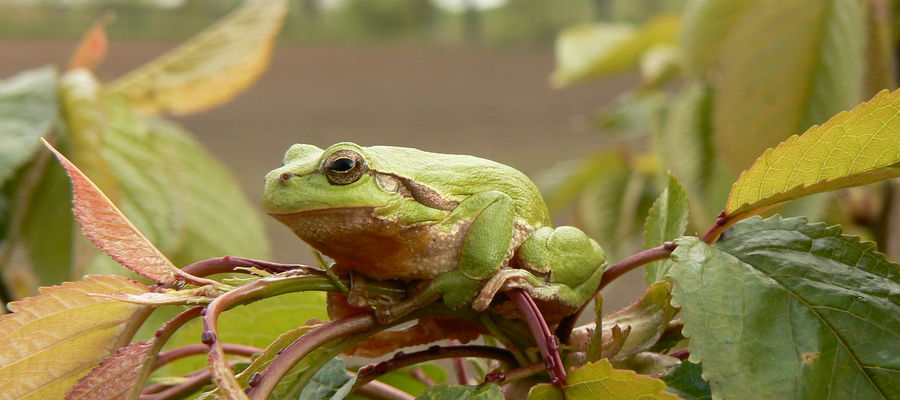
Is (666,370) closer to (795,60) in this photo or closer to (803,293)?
(803,293)

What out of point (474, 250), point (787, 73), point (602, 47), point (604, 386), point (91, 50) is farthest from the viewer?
point (602, 47)

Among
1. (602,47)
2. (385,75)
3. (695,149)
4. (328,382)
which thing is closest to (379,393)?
(328,382)

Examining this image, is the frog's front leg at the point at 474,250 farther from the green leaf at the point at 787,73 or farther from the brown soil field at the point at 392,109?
the brown soil field at the point at 392,109

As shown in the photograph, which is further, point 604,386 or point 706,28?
point 706,28

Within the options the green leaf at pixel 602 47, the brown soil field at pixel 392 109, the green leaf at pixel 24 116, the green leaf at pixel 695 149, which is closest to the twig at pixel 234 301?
the green leaf at pixel 24 116

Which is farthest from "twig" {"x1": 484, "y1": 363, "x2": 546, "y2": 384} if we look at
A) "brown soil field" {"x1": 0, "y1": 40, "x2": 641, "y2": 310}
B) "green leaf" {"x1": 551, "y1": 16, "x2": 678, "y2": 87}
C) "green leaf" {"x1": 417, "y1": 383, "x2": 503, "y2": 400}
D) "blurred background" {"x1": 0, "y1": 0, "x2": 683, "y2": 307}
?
"brown soil field" {"x1": 0, "y1": 40, "x2": 641, "y2": 310}

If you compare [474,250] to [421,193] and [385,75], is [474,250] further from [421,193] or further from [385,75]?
[385,75]
